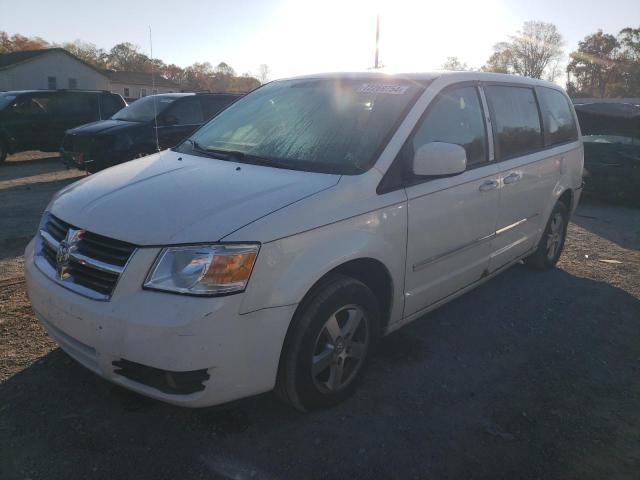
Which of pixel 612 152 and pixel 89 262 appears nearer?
pixel 89 262

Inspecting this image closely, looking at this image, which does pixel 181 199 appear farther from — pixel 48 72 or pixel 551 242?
pixel 48 72

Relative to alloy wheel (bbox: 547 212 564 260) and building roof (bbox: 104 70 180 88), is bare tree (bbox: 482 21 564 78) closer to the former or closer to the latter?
building roof (bbox: 104 70 180 88)

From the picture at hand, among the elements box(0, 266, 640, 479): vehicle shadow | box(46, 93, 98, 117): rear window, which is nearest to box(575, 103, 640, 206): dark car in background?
box(0, 266, 640, 479): vehicle shadow

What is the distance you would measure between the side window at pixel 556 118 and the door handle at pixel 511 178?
90 cm

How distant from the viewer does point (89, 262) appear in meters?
2.42

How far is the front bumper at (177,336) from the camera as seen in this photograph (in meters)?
2.17

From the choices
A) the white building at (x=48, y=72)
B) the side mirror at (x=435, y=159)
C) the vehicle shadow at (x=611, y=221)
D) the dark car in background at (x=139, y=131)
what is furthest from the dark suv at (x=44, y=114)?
the white building at (x=48, y=72)

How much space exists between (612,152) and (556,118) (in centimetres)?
504

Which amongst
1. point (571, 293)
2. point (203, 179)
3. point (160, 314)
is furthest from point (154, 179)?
point (571, 293)

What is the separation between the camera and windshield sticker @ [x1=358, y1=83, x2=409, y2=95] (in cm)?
328

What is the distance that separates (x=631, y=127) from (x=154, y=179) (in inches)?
332

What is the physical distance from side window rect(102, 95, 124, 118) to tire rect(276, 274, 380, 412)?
44.1ft

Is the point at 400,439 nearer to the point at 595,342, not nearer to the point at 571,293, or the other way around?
the point at 595,342

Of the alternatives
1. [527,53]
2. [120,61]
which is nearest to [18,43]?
[120,61]
